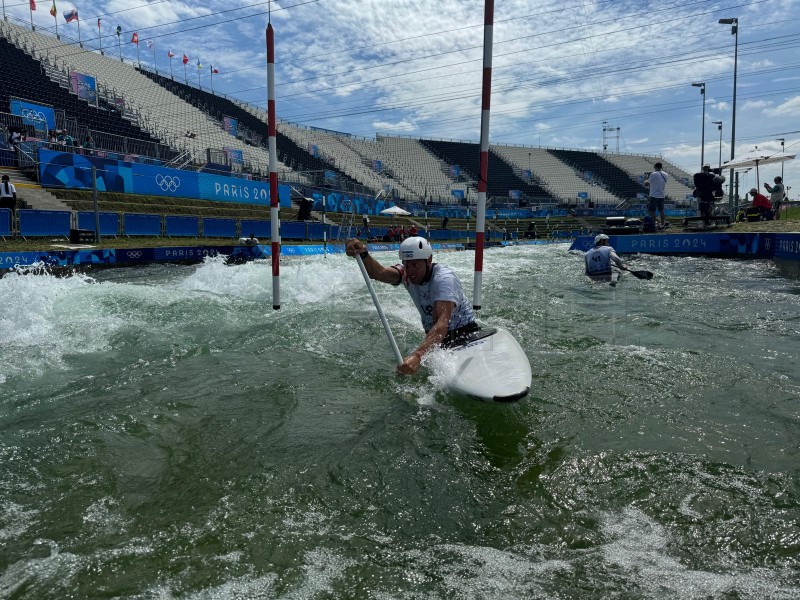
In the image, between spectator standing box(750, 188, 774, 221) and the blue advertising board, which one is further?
spectator standing box(750, 188, 774, 221)

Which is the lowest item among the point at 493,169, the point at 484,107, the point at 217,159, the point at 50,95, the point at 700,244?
the point at 700,244

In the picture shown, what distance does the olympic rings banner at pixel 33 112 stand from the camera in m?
24.1

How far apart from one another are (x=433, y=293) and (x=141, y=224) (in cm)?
1819

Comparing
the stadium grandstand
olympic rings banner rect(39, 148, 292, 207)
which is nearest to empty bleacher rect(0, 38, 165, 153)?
the stadium grandstand

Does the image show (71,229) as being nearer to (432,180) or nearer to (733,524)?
(733,524)

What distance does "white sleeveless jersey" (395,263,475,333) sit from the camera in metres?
4.67

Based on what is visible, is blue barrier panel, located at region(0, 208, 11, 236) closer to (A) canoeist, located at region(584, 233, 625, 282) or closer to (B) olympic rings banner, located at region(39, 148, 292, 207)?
(B) olympic rings banner, located at region(39, 148, 292, 207)

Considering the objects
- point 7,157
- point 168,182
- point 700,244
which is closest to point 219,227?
point 168,182

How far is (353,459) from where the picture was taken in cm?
334

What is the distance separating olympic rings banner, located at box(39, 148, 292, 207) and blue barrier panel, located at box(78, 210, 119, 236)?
13.2 feet

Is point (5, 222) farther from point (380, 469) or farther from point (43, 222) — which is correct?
point (380, 469)

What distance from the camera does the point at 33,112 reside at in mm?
25344

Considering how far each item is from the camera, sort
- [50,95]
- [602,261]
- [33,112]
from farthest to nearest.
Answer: [50,95], [33,112], [602,261]

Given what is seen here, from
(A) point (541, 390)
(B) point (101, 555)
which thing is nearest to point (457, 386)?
(A) point (541, 390)
